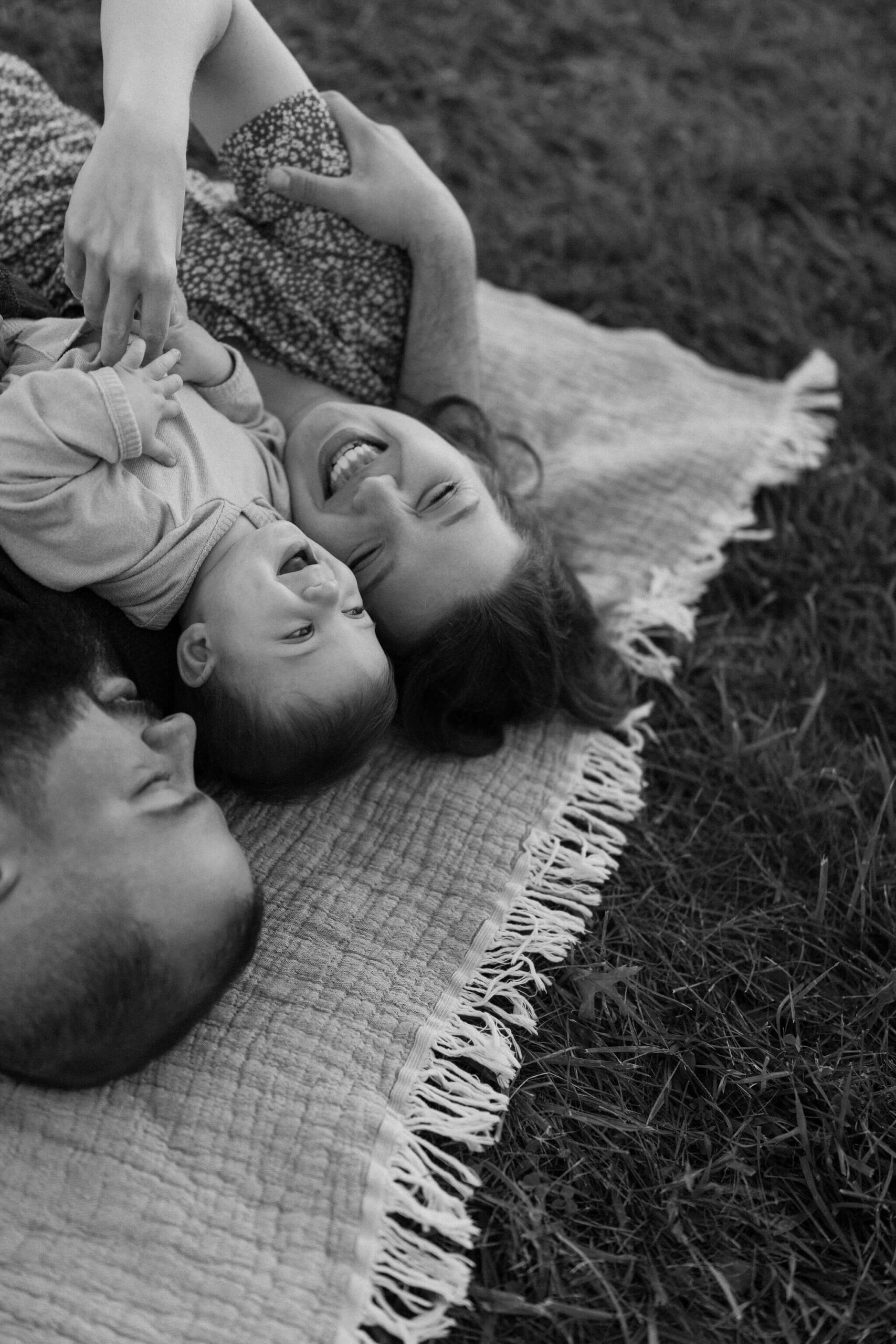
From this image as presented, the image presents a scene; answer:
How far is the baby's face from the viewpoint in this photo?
6.09ft

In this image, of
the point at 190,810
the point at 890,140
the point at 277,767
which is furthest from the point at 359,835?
the point at 890,140

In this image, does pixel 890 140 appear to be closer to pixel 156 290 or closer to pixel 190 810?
pixel 156 290

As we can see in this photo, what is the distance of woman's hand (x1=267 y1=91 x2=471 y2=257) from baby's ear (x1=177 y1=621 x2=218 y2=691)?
41.0 inches

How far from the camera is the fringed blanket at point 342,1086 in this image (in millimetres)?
1575

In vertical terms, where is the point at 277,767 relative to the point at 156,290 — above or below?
below

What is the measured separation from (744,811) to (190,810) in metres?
1.17

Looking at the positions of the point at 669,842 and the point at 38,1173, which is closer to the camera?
the point at 38,1173

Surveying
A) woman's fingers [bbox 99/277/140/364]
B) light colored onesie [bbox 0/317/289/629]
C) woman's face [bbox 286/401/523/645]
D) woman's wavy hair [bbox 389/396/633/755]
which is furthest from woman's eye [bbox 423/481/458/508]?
woman's fingers [bbox 99/277/140/364]

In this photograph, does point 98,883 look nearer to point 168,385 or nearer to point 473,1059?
point 473,1059

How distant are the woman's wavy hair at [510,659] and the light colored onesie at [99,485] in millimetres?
393

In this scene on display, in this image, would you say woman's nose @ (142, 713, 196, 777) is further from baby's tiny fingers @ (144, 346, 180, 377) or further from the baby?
baby's tiny fingers @ (144, 346, 180, 377)

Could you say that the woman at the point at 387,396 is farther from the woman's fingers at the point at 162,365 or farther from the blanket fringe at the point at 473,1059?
the blanket fringe at the point at 473,1059

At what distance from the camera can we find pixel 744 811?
2314mm

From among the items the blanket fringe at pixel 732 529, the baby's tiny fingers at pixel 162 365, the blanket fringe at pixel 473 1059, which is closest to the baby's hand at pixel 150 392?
the baby's tiny fingers at pixel 162 365
